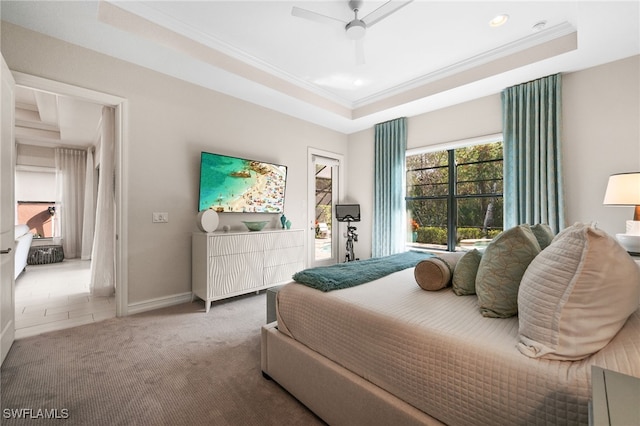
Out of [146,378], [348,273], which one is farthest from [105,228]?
[348,273]

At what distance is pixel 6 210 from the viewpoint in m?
2.04

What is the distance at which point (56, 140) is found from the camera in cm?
582

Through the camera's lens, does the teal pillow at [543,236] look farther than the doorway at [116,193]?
No

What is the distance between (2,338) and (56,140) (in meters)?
5.73

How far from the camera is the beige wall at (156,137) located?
8.14 feet

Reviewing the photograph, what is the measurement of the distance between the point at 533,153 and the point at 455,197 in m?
1.14

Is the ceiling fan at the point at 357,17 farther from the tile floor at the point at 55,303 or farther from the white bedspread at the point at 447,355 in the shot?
the tile floor at the point at 55,303

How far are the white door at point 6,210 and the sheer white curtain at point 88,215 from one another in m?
4.65

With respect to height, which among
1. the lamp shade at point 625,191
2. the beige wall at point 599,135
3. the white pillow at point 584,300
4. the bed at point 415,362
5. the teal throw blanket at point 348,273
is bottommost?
the bed at point 415,362

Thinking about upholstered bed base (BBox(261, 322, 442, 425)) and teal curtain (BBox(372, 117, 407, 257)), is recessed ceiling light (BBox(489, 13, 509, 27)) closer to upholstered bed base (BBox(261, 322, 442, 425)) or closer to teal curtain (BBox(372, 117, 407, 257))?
teal curtain (BBox(372, 117, 407, 257))

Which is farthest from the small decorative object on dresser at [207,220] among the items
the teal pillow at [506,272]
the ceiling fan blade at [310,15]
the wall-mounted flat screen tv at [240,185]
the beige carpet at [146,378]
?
the teal pillow at [506,272]

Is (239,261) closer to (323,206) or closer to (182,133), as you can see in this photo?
(182,133)

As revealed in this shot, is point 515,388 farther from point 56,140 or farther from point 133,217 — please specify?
point 56,140

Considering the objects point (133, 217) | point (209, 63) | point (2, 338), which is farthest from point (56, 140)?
point (2, 338)
